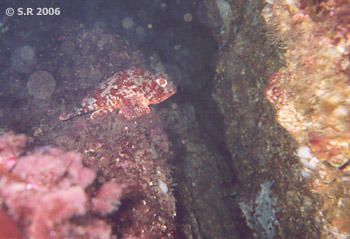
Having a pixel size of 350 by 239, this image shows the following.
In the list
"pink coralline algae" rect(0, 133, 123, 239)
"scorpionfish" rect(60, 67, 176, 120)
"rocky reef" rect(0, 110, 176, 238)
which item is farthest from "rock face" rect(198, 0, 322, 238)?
"pink coralline algae" rect(0, 133, 123, 239)

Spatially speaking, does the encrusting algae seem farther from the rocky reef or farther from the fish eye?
the fish eye

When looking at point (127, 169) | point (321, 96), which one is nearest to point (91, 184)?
point (127, 169)

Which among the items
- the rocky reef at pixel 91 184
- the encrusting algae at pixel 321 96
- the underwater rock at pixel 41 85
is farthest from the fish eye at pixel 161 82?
the encrusting algae at pixel 321 96

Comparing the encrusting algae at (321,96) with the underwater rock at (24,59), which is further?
the underwater rock at (24,59)

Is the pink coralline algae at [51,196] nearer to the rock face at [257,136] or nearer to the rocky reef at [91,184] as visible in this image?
the rocky reef at [91,184]

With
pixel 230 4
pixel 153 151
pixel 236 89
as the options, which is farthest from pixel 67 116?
pixel 230 4

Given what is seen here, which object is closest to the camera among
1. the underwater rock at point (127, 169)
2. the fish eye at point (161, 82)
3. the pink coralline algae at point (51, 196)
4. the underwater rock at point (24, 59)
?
the pink coralline algae at point (51, 196)
